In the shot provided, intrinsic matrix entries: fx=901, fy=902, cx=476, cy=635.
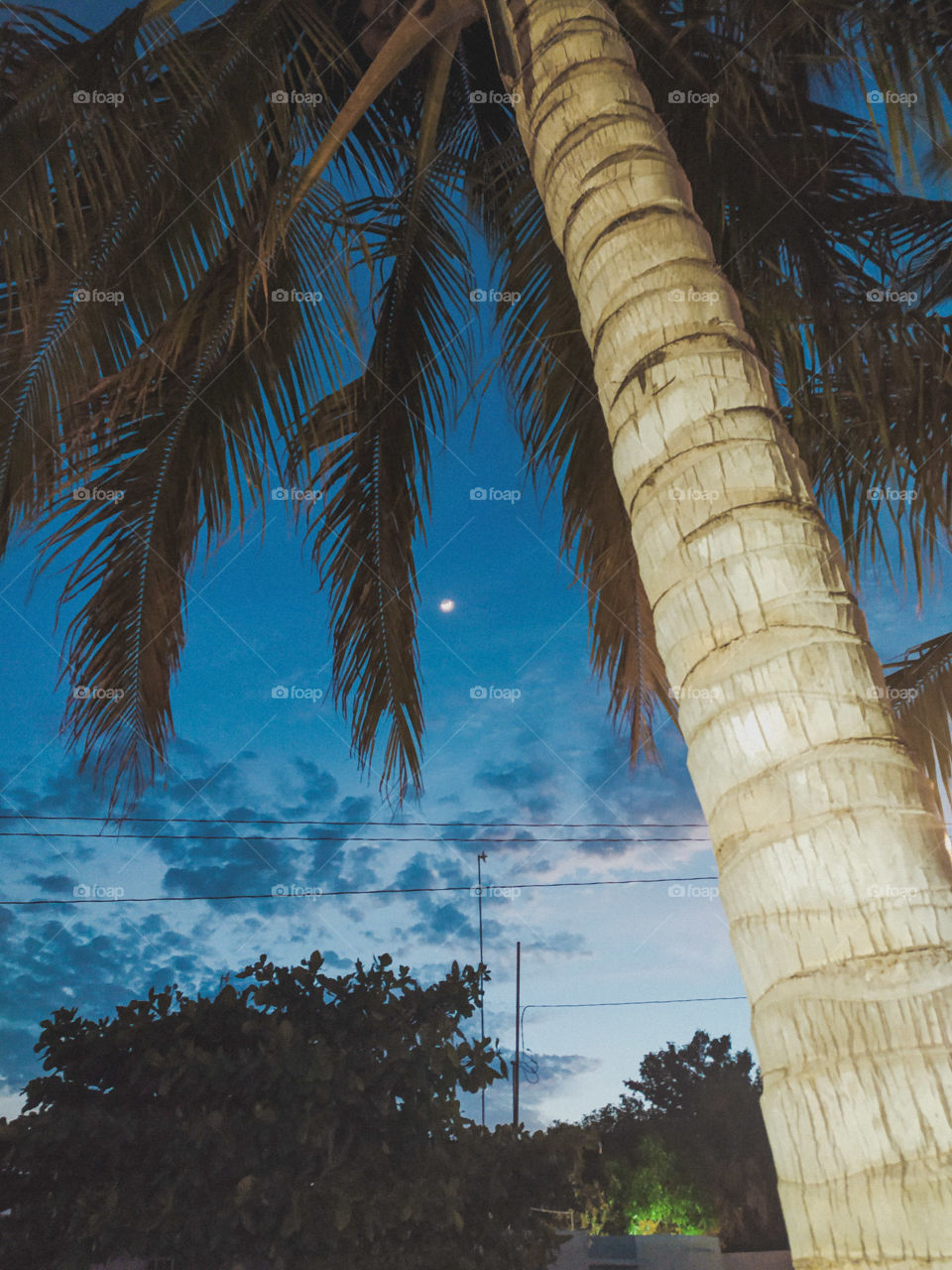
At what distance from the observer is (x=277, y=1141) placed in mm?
6578

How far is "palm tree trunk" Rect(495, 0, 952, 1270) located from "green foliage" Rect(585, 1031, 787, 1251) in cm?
3016

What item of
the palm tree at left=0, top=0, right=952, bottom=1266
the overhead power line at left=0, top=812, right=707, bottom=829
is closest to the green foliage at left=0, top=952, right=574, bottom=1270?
the palm tree at left=0, top=0, right=952, bottom=1266

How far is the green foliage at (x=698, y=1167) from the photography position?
95.7 ft

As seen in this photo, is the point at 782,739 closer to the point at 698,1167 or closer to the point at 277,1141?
the point at 277,1141

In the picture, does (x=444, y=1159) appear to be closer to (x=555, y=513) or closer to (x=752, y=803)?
(x=555, y=513)

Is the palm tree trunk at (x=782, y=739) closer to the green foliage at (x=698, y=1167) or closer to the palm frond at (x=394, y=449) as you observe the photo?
the palm frond at (x=394, y=449)

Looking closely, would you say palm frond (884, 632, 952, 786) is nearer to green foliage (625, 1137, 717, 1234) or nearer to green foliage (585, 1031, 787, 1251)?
green foliage (585, 1031, 787, 1251)

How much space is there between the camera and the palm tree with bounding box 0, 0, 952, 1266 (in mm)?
1158

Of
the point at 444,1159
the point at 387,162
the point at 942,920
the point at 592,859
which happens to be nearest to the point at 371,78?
the point at 387,162

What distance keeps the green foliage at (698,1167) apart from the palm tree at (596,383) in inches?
1113

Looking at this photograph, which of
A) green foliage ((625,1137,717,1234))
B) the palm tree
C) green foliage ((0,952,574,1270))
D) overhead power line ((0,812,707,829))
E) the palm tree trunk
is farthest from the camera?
green foliage ((625,1137,717,1234))

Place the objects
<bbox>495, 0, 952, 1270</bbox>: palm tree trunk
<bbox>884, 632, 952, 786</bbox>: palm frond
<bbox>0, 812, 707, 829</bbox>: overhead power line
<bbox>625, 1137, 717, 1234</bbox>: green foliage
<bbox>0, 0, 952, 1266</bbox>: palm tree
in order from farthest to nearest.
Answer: <bbox>625, 1137, 717, 1234</bbox>: green foliage < <bbox>0, 812, 707, 829</bbox>: overhead power line < <bbox>884, 632, 952, 786</bbox>: palm frond < <bbox>0, 0, 952, 1266</bbox>: palm tree < <bbox>495, 0, 952, 1270</bbox>: palm tree trunk

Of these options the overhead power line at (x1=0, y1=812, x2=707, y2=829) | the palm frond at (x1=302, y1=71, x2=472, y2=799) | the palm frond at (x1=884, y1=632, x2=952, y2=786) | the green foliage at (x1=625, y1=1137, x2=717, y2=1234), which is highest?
the overhead power line at (x1=0, y1=812, x2=707, y2=829)

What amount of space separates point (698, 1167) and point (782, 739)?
35369 millimetres
